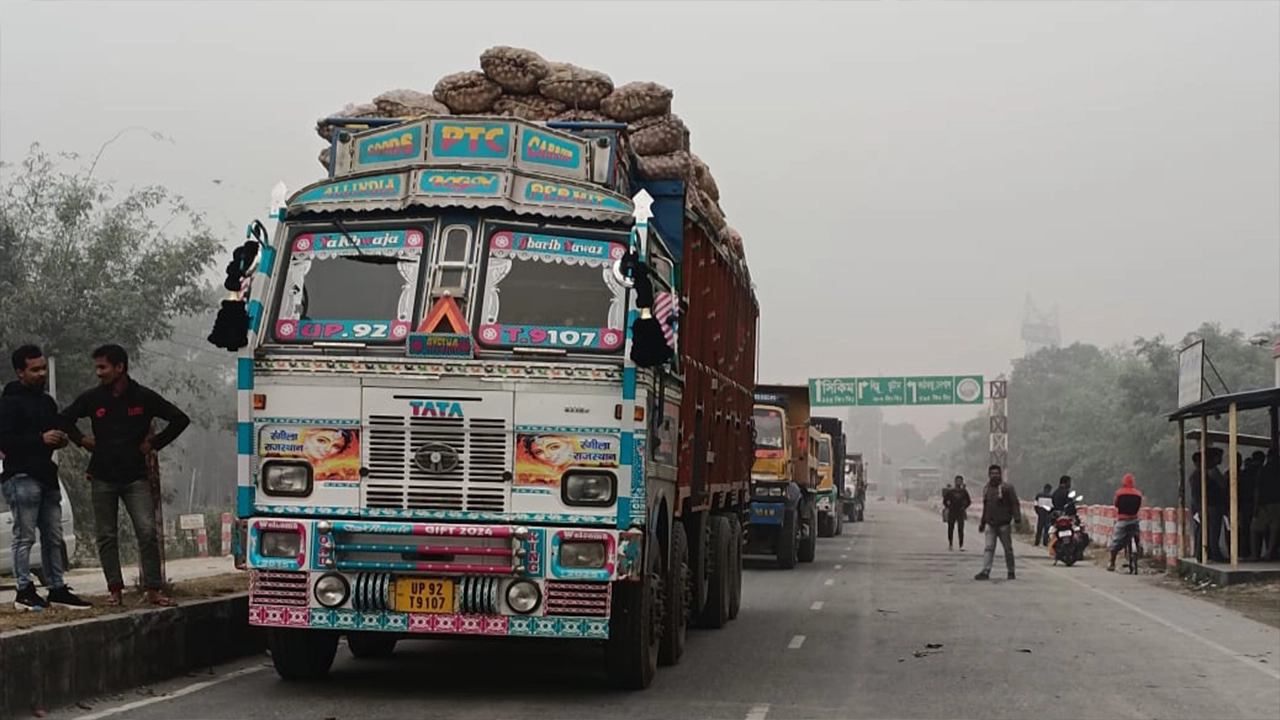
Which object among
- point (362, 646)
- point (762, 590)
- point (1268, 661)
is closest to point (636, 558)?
point (362, 646)

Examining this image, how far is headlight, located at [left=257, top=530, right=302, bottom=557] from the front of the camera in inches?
406

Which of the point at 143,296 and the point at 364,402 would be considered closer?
the point at 364,402

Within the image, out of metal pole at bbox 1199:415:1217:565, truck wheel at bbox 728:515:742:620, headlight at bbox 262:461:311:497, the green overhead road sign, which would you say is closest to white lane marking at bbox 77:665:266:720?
headlight at bbox 262:461:311:497

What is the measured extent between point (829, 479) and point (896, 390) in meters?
32.7

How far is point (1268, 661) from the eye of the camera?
579 inches

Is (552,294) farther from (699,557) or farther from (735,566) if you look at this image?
(735,566)

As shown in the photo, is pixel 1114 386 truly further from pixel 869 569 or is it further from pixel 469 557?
pixel 469 557

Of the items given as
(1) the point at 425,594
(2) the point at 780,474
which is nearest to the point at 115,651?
(1) the point at 425,594

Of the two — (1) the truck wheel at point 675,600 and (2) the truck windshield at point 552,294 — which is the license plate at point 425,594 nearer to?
(2) the truck windshield at point 552,294

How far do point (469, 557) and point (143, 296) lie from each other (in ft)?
110

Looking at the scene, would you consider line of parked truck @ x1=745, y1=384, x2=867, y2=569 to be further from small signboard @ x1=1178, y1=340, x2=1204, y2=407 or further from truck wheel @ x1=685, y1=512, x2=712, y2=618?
truck wheel @ x1=685, y1=512, x2=712, y2=618

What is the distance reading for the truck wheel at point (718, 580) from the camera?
1625 centimetres

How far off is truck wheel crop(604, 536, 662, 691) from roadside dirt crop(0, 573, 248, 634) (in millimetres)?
3368

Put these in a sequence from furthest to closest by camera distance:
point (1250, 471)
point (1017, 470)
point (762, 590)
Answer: point (1017, 470), point (1250, 471), point (762, 590)
